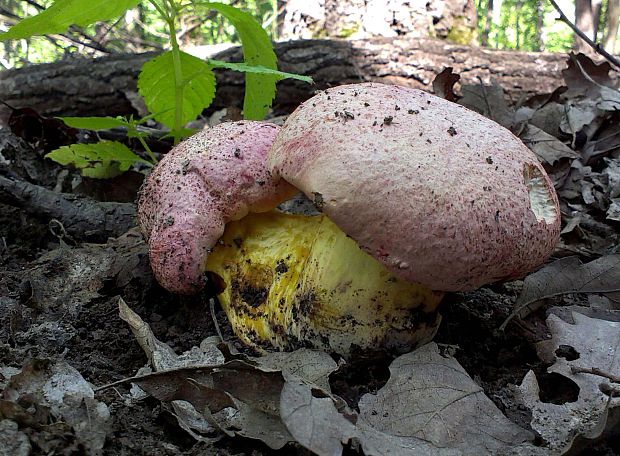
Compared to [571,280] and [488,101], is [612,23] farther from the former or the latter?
[571,280]

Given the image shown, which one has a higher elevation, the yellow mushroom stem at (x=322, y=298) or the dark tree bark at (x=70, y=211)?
the yellow mushroom stem at (x=322, y=298)

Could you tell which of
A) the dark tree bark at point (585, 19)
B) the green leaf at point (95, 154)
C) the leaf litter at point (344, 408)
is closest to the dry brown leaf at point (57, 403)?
the leaf litter at point (344, 408)

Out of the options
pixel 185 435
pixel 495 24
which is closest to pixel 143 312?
pixel 185 435

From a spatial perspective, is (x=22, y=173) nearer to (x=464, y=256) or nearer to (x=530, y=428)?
(x=464, y=256)

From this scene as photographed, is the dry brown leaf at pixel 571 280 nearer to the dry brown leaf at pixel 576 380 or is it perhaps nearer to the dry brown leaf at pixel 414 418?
the dry brown leaf at pixel 576 380

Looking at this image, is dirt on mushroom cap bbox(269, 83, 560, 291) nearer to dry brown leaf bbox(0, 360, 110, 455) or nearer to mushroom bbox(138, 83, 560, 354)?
mushroom bbox(138, 83, 560, 354)

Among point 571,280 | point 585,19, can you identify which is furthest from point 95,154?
point 585,19
